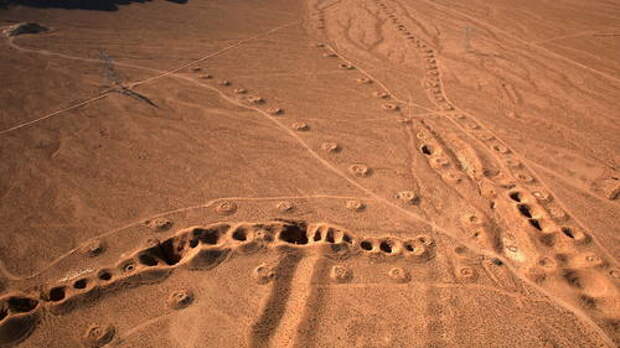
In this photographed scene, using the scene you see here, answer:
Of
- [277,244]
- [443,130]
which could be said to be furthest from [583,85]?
[277,244]

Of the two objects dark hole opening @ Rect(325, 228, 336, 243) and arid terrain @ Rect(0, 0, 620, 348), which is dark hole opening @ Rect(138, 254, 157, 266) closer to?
arid terrain @ Rect(0, 0, 620, 348)

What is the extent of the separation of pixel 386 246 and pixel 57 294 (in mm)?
2414

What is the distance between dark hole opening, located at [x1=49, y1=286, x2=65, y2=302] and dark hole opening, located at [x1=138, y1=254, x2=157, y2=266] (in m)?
0.52

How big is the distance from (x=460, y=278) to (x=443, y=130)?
219 cm

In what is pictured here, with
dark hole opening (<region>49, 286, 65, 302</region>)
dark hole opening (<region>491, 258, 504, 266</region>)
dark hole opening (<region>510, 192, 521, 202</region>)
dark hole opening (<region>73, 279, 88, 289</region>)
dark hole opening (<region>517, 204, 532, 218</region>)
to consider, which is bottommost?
dark hole opening (<region>49, 286, 65, 302</region>)

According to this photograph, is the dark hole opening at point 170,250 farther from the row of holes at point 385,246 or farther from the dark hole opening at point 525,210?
the dark hole opening at point 525,210

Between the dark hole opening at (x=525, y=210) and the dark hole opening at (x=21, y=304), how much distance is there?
3.86m

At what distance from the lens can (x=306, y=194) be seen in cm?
342

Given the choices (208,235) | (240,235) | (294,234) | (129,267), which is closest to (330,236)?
(294,234)

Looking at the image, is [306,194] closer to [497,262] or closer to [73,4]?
[497,262]

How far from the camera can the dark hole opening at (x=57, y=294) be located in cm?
256

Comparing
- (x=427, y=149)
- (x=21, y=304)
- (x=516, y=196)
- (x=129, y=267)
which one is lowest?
(x=21, y=304)

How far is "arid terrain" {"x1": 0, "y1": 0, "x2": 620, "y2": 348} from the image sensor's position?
8.02ft

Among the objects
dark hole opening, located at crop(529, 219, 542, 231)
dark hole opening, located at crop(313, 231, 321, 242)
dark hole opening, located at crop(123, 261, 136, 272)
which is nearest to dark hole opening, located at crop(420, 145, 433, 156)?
dark hole opening, located at crop(529, 219, 542, 231)
